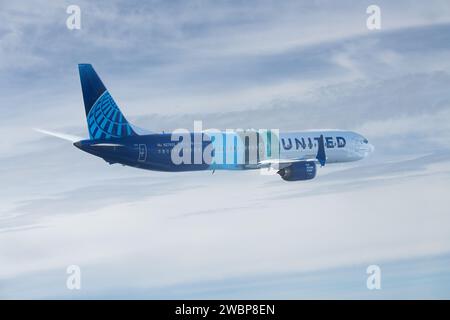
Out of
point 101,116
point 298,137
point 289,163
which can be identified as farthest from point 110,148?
point 298,137

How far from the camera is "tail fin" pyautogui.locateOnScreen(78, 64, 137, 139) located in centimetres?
8631

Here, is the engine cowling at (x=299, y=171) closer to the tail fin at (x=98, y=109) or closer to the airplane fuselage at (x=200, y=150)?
the airplane fuselage at (x=200, y=150)

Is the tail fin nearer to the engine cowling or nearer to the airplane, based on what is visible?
the airplane

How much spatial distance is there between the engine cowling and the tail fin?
18839 millimetres

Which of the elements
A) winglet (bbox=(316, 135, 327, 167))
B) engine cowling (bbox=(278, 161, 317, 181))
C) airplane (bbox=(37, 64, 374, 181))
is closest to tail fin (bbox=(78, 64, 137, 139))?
airplane (bbox=(37, 64, 374, 181))

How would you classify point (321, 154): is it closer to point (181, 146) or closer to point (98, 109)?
point (181, 146)

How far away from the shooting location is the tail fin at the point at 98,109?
8631 centimetres

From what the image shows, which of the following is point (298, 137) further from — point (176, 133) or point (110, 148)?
point (110, 148)

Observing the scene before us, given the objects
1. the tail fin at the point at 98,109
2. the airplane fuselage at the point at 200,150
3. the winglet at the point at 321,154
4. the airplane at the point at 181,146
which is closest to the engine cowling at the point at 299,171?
the airplane at the point at 181,146

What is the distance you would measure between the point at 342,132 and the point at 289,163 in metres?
21.9

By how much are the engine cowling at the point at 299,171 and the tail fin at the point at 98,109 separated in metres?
18.8

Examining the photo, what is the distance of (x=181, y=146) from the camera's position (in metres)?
90.8

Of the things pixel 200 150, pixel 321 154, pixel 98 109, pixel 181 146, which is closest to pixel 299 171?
Result: pixel 321 154

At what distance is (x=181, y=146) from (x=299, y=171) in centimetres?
1406
